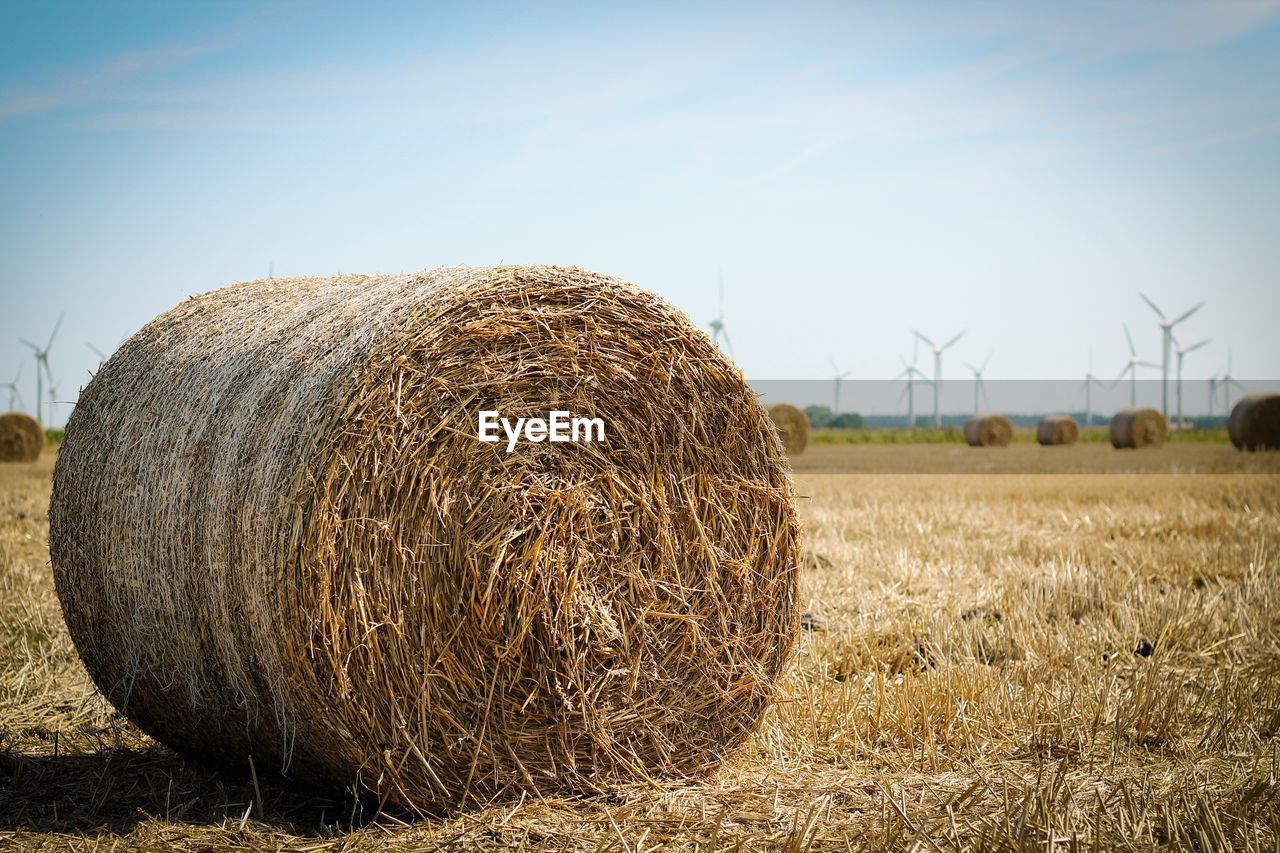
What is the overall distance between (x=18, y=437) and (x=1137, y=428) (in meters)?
29.4

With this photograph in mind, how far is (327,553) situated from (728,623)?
178 centimetres

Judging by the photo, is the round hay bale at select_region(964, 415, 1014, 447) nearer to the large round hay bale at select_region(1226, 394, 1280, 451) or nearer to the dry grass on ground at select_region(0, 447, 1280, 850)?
the large round hay bale at select_region(1226, 394, 1280, 451)

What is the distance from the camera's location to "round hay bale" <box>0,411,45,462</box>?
22766 mm

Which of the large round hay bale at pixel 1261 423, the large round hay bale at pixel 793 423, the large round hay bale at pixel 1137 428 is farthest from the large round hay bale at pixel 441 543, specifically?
the large round hay bale at pixel 1137 428

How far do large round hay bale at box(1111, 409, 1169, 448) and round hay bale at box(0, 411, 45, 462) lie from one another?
28725mm

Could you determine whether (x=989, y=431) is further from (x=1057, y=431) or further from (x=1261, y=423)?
(x=1261, y=423)

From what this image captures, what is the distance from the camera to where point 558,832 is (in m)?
4.10

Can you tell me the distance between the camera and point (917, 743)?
16.3 feet

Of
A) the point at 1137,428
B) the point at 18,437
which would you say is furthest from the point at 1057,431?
the point at 18,437

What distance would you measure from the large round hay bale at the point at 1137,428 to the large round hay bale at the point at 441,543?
32.3 m

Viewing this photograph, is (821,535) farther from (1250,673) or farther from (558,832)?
(558,832)

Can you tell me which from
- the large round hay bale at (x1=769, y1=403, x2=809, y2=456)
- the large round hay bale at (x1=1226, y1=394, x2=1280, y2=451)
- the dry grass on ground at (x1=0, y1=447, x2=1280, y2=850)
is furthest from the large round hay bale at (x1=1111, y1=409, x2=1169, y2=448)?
the dry grass on ground at (x1=0, y1=447, x2=1280, y2=850)

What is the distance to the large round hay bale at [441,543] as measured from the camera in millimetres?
4004

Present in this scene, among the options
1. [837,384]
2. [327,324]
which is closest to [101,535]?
[327,324]
